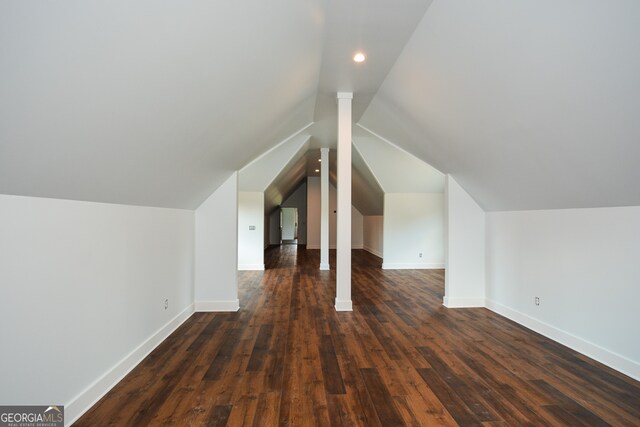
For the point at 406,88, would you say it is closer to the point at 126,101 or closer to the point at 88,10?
the point at 126,101

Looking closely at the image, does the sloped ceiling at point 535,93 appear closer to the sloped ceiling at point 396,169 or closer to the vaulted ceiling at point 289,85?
the vaulted ceiling at point 289,85

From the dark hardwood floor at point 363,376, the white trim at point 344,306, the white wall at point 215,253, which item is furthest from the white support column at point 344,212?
the white wall at point 215,253

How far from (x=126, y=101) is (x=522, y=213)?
4296 millimetres

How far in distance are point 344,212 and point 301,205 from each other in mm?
10757

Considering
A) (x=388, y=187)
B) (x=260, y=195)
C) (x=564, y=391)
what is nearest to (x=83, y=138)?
(x=564, y=391)

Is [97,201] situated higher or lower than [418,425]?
higher

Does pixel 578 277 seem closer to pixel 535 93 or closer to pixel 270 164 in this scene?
pixel 535 93

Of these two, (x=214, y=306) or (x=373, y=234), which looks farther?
(x=373, y=234)

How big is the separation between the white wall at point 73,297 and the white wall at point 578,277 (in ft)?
13.5

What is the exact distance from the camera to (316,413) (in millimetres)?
2256

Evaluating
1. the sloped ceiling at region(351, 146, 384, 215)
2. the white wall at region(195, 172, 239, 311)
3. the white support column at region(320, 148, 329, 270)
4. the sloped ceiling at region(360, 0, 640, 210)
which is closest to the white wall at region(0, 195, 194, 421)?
the white wall at region(195, 172, 239, 311)

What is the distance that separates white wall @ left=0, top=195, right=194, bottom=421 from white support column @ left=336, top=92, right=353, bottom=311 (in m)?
2.43

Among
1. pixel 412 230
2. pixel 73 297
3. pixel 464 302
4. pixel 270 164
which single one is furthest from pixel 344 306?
pixel 412 230

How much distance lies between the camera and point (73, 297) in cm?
214
